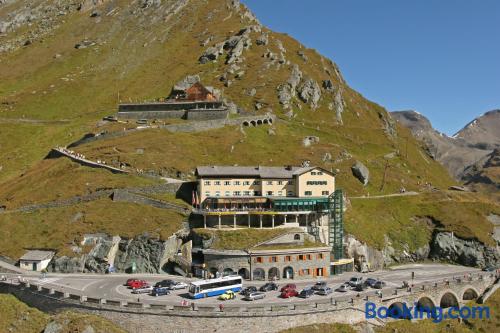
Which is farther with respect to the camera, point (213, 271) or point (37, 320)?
point (213, 271)

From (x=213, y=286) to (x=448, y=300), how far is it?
5101 centimetres

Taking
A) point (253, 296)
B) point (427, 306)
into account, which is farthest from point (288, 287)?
point (427, 306)

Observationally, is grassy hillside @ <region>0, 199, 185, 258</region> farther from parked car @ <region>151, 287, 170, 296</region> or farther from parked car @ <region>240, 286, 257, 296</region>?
parked car @ <region>240, 286, 257, 296</region>

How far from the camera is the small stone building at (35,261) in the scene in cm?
9725

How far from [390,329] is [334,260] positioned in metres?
26.0

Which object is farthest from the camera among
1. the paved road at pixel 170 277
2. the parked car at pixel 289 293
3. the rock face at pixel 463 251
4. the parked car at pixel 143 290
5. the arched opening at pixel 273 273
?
the rock face at pixel 463 251

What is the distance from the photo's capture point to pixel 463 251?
125 m

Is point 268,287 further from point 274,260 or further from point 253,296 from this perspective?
point 274,260

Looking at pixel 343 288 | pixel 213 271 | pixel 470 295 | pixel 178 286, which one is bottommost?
pixel 470 295

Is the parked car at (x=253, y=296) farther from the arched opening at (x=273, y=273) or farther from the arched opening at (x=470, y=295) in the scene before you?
the arched opening at (x=470, y=295)

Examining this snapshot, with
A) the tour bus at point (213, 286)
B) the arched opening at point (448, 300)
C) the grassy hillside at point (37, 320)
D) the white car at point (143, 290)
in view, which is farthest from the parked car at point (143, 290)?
the arched opening at point (448, 300)

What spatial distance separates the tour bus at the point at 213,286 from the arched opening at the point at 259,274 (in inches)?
404

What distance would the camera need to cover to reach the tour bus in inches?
3177

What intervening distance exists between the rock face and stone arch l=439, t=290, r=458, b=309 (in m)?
29.4
